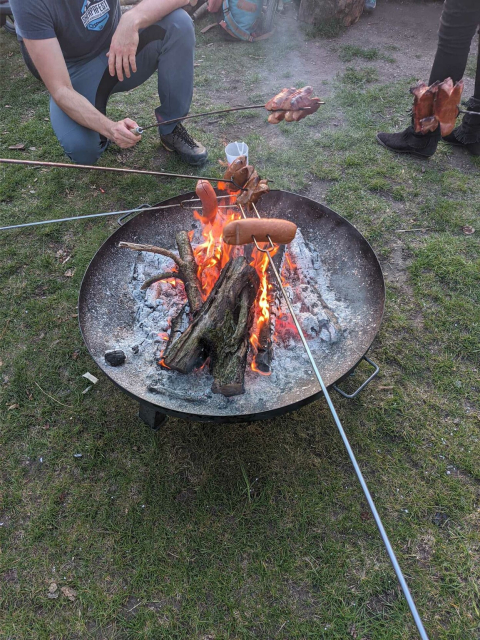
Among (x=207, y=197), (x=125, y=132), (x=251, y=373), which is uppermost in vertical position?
(x=125, y=132)

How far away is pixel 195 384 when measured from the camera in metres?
2.45

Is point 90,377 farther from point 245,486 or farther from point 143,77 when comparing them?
point 143,77

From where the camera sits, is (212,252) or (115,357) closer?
(115,357)

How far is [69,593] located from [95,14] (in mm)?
4338

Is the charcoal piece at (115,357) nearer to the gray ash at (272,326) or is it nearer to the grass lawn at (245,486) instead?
the gray ash at (272,326)

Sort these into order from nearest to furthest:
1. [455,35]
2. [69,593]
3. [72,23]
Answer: [69,593]
[72,23]
[455,35]

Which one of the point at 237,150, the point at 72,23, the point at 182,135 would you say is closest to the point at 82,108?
the point at 72,23

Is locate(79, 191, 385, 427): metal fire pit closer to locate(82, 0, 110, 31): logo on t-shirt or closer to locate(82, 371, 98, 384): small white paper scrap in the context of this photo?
locate(82, 371, 98, 384): small white paper scrap

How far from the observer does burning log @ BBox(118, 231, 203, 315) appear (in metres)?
2.67

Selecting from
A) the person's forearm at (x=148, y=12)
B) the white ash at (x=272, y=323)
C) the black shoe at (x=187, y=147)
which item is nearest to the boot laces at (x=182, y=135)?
the black shoe at (x=187, y=147)

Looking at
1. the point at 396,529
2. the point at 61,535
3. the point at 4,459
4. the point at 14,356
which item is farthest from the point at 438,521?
the point at 14,356

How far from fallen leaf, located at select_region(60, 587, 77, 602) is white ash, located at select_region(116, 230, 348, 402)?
1.09m

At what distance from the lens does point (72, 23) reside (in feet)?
11.5

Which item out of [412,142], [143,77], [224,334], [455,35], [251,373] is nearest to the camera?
[224,334]
